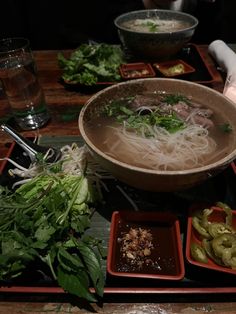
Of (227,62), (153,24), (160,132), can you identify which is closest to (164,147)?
(160,132)

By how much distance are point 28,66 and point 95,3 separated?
2.51m

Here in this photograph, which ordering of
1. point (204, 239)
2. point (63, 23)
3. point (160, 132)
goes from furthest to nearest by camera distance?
point (63, 23) → point (160, 132) → point (204, 239)

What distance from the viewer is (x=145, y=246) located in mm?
1158

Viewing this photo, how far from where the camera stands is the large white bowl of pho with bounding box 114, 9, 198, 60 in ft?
7.69

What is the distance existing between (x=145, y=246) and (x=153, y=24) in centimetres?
220

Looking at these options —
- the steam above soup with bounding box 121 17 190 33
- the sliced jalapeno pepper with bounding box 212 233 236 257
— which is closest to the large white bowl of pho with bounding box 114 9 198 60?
the steam above soup with bounding box 121 17 190 33

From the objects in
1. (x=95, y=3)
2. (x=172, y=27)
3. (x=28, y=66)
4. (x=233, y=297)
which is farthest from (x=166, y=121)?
(x=95, y=3)

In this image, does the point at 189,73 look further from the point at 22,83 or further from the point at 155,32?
the point at 22,83

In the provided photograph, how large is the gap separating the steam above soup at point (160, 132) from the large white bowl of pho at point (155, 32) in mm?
898

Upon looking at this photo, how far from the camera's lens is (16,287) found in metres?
1.06

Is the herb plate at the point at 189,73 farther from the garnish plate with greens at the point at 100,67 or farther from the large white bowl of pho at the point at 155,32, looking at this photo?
the large white bowl of pho at the point at 155,32

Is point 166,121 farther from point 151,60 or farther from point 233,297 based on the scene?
point 151,60

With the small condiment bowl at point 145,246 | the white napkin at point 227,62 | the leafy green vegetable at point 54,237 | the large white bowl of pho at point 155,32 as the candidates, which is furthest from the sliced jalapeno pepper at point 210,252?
the large white bowl of pho at point 155,32

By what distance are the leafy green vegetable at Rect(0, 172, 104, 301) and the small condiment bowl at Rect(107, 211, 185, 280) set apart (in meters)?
0.08
